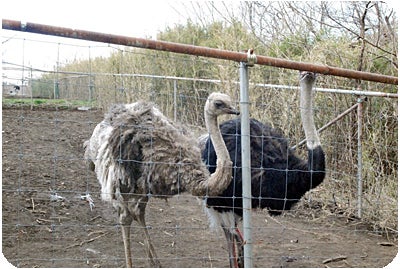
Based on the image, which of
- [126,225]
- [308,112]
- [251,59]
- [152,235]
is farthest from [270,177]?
[152,235]

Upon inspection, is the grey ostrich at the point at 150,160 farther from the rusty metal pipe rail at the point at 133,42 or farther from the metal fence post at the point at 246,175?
the rusty metal pipe rail at the point at 133,42

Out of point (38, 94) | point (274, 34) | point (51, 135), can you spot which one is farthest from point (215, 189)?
point (38, 94)

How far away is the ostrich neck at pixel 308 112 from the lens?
3.62m

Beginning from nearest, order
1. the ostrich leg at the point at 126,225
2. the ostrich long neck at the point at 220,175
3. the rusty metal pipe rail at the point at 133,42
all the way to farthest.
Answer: the rusty metal pipe rail at the point at 133,42 → the ostrich long neck at the point at 220,175 → the ostrich leg at the point at 126,225

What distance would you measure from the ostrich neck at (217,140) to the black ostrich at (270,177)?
155 millimetres

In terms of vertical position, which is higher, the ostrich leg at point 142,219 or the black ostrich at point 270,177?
the black ostrich at point 270,177

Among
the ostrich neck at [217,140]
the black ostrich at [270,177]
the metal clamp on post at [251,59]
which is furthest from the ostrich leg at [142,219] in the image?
the metal clamp on post at [251,59]

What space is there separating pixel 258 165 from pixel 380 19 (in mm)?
2969

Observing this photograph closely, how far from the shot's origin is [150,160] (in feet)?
11.7

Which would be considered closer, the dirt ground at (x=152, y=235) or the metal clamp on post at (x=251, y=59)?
the metal clamp on post at (x=251, y=59)

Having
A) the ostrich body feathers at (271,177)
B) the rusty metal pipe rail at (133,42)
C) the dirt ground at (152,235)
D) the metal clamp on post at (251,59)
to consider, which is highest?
the rusty metal pipe rail at (133,42)

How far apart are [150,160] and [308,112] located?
1.07 m

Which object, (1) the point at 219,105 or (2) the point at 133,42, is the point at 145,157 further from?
(2) the point at 133,42

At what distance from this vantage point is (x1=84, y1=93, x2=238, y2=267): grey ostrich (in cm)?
348
